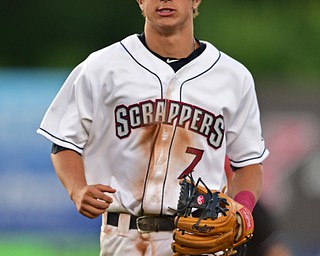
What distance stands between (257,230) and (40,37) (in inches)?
267

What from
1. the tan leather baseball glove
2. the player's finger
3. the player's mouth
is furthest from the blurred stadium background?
the player's finger

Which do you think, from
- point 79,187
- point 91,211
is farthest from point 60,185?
point 91,211

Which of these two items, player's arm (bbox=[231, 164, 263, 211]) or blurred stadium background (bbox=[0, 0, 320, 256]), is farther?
blurred stadium background (bbox=[0, 0, 320, 256])

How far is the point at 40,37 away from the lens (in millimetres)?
13453

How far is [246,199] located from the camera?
532cm

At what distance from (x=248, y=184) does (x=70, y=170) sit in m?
0.80

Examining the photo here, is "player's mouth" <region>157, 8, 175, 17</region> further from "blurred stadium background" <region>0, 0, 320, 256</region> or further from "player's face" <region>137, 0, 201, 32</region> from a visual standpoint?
"blurred stadium background" <region>0, 0, 320, 256</region>

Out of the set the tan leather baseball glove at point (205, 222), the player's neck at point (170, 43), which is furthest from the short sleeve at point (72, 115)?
the tan leather baseball glove at point (205, 222)

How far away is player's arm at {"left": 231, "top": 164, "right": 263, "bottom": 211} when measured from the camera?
5.33m

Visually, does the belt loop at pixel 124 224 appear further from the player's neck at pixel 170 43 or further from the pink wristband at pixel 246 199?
the player's neck at pixel 170 43

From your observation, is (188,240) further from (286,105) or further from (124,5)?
(124,5)

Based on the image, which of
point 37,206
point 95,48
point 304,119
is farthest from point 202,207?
point 95,48

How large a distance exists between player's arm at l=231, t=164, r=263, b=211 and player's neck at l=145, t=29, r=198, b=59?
57 centimetres

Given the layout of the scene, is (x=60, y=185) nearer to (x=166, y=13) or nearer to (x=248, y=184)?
(x=248, y=184)
